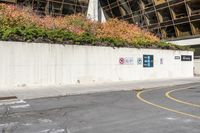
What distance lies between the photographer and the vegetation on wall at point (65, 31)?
2009cm

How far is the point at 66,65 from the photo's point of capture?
2159 centimetres

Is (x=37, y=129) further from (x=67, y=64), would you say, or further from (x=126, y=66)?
(x=126, y=66)

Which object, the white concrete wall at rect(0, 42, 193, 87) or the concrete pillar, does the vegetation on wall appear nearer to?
the white concrete wall at rect(0, 42, 193, 87)

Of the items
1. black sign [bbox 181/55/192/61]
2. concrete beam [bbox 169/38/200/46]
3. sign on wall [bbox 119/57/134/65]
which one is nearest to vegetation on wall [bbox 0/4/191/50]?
sign on wall [bbox 119/57/134/65]

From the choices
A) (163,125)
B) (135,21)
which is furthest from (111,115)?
(135,21)

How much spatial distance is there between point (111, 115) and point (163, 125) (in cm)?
204

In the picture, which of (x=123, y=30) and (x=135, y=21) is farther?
(x=135, y=21)

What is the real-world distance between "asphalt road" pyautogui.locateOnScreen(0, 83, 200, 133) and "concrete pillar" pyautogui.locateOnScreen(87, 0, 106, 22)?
31.6 m

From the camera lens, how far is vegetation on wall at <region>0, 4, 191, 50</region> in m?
20.1

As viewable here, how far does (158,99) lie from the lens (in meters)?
15.2

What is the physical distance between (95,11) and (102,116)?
38.7 meters

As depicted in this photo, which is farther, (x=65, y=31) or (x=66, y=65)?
(x=65, y=31)

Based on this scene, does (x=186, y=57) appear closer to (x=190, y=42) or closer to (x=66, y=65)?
(x=66, y=65)

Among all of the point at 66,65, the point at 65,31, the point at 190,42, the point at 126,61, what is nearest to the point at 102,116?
the point at 66,65
